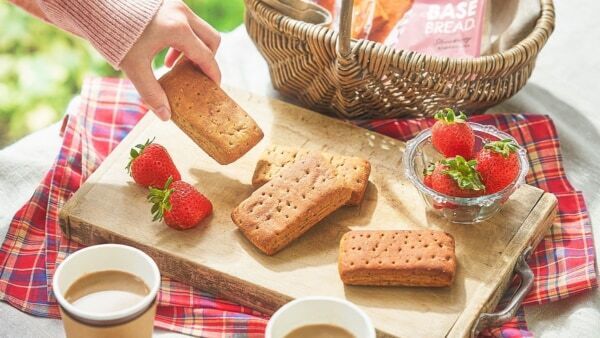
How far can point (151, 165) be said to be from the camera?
166 cm

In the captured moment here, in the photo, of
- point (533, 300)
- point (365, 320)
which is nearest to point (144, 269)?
point (365, 320)

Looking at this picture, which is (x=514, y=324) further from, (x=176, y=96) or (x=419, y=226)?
(x=176, y=96)

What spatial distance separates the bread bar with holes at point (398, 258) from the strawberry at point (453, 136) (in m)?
0.17

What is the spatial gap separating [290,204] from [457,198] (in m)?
0.29

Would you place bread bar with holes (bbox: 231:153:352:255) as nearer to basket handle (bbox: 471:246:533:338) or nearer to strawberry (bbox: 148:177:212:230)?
strawberry (bbox: 148:177:212:230)

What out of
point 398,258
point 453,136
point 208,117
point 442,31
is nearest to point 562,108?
point 442,31

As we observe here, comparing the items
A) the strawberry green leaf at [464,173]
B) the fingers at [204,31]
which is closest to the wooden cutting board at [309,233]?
the strawberry green leaf at [464,173]

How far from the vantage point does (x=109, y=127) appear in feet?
6.27

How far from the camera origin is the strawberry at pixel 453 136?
62.7 inches

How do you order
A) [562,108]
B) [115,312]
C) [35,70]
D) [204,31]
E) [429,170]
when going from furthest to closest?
[35,70] < [562,108] < [204,31] < [429,170] < [115,312]

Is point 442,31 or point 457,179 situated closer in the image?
point 457,179

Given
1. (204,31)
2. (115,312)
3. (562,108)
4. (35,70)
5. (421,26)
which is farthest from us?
(35,70)

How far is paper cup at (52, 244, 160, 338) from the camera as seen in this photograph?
3.85 feet

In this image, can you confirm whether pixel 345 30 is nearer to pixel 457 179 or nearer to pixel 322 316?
pixel 457 179
